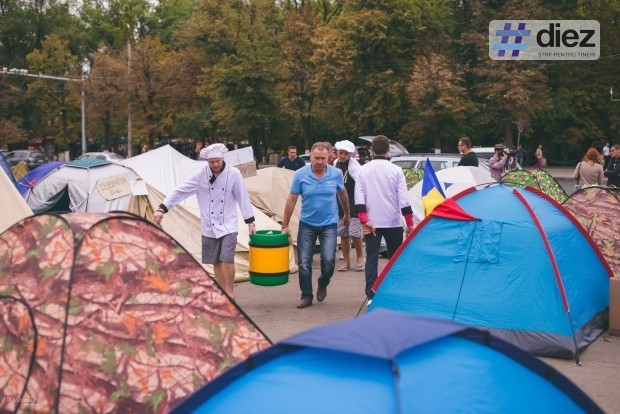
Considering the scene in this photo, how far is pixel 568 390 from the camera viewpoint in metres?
3.83

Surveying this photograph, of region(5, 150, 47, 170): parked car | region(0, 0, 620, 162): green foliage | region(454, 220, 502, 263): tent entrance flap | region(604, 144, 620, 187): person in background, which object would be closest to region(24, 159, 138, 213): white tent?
region(454, 220, 502, 263): tent entrance flap

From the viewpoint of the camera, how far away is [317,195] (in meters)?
8.96

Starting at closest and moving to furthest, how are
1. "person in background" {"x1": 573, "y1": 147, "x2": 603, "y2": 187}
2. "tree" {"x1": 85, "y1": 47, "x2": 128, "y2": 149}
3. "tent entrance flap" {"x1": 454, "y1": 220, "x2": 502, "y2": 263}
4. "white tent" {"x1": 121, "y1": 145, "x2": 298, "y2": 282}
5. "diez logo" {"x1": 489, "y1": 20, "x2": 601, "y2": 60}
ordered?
1. "tent entrance flap" {"x1": 454, "y1": 220, "x2": 502, "y2": 263}
2. "white tent" {"x1": 121, "y1": 145, "x2": 298, "y2": 282}
3. "person in background" {"x1": 573, "y1": 147, "x2": 603, "y2": 187}
4. "diez logo" {"x1": 489, "y1": 20, "x2": 601, "y2": 60}
5. "tree" {"x1": 85, "y1": 47, "x2": 128, "y2": 149}

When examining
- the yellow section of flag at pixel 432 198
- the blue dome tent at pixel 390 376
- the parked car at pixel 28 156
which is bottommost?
the parked car at pixel 28 156

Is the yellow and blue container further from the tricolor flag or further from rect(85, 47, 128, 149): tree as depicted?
rect(85, 47, 128, 149): tree

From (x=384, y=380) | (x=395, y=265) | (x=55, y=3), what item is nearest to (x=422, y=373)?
(x=384, y=380)

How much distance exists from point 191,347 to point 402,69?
3896 cm

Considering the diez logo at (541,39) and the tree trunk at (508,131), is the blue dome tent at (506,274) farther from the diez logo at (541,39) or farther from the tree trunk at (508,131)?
the tree trunk at (508,131)

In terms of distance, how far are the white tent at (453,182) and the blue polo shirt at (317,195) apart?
13.9 feet

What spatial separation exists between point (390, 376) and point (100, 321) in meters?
2.15

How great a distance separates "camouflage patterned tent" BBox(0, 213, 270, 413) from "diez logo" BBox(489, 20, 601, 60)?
34.3 meters

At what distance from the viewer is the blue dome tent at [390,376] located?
331 cm

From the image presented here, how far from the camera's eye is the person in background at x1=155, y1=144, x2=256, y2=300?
826cm

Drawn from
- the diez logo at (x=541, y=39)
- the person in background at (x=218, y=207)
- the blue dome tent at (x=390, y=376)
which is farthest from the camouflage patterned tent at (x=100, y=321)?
the diez logo at (x=541, y=39)
